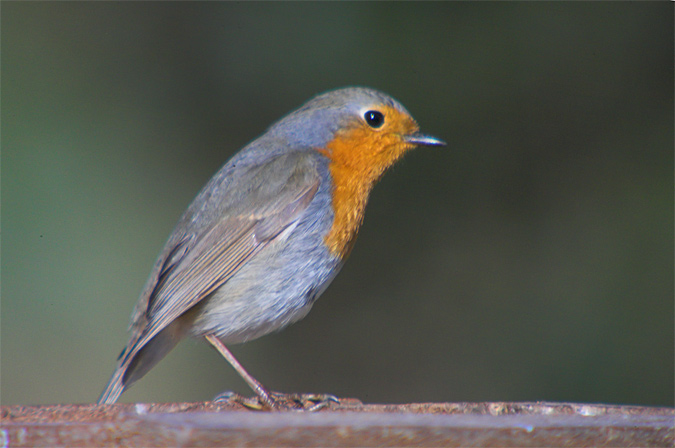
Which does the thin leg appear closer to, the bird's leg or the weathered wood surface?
the bird's leg

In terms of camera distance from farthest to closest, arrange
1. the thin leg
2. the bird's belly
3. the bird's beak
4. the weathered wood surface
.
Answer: the bird's beak → the bird's belly → the thin leg → the weathered wood surface

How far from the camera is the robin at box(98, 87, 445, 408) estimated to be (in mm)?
2668

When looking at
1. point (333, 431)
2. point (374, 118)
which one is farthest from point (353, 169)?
point (333, 431)

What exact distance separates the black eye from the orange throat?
0.04 metres

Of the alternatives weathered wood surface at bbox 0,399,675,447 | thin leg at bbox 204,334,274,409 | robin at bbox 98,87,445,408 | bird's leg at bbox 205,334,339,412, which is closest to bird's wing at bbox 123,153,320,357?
robin at bbox 98,87,445,408

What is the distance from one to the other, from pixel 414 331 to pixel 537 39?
78.3 inches

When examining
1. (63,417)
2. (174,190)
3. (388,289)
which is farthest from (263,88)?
(63,417)

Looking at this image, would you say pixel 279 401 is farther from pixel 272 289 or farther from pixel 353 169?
pixel 353 169

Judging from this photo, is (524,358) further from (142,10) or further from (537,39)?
(142,10)

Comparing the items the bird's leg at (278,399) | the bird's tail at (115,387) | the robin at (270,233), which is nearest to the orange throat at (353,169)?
the robin at (270,233)

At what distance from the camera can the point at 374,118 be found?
2.95 meters

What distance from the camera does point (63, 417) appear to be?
56.8 inches

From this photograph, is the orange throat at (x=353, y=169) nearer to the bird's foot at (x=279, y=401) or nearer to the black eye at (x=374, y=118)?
the black eye at (x=374, y=118)

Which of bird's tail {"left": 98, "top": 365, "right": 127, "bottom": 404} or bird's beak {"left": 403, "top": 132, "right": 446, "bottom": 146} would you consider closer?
bird's tail {"left": 98, "top": 365, "right": 127, "bottom": 404}
